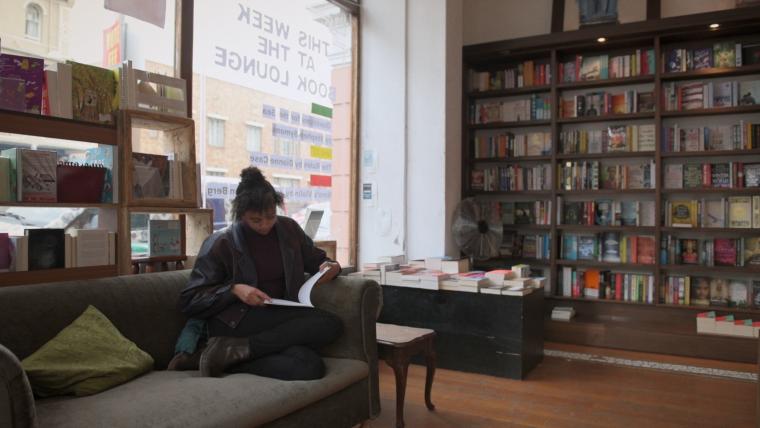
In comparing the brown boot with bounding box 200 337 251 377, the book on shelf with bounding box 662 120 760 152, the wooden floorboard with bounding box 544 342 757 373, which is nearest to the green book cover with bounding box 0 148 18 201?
the brown boot with bounding box 200 337 251 377

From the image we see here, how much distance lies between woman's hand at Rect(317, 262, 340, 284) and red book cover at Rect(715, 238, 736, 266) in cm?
335

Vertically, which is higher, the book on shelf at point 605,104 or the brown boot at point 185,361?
the book on shelf at point 605,104

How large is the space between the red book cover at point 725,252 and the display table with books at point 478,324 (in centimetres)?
166

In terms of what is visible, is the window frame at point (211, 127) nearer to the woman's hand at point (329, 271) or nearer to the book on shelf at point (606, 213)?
the woman's hand at point (329, 271)

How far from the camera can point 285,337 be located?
7.59ft

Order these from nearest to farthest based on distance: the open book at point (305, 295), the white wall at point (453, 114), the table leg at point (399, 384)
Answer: the open book at point (305, 295), the table leg at point (399, 384), the white wall at point (453, 114)

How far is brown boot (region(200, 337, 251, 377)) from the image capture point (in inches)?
84.8

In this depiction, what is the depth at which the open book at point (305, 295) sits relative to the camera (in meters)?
2.37

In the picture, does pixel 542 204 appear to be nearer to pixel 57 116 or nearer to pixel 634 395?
pixel 634 395

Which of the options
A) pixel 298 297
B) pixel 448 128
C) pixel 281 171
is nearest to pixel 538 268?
pixel 448 128

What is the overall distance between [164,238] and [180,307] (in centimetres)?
63

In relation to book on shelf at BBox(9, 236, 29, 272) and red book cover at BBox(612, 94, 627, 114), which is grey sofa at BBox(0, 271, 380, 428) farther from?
red book cover at BBox(612, 94, 627, 114)

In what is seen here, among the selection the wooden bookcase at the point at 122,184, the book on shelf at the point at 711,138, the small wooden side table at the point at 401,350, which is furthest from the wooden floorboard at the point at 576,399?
the book on shelf at the point at 711,138

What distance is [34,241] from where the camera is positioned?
2354mm
